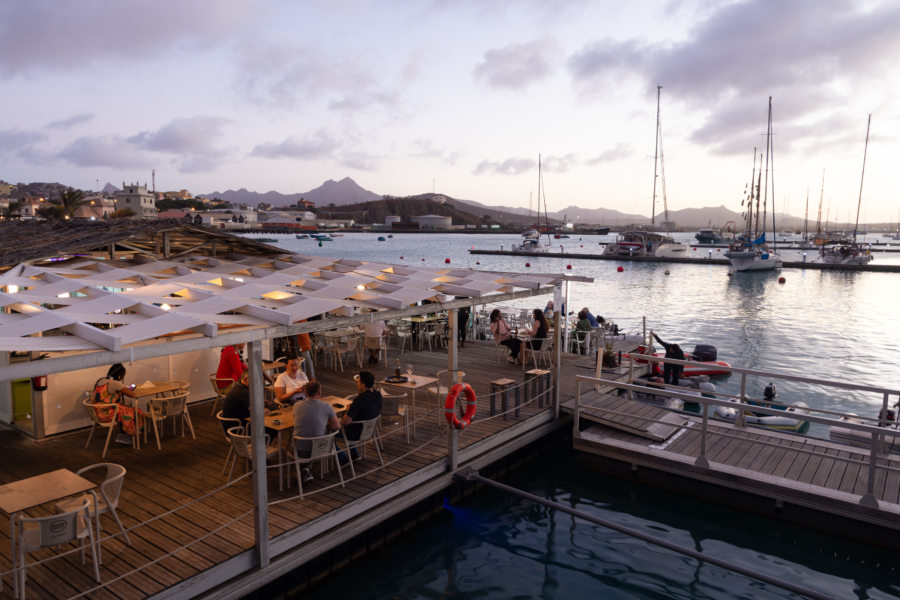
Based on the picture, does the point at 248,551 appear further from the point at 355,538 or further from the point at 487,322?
the point at 487,322

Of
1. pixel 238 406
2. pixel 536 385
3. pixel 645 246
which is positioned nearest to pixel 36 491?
pixel 238 406

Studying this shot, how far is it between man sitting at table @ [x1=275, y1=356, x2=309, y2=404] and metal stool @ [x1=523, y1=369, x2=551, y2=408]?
4.31 m

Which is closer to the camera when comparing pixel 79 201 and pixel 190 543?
pixel 190 543

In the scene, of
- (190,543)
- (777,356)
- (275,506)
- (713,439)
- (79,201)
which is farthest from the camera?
(79,201)

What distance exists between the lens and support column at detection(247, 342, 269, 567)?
5.16 metres

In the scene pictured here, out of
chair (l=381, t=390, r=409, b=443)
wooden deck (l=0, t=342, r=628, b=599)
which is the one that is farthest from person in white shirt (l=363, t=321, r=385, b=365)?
chair (l=381, t=390, r=409, b=443)

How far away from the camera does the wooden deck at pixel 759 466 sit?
24.5 feet

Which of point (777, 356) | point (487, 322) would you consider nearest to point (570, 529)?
point (487, 322)

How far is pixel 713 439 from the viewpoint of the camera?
9.59m

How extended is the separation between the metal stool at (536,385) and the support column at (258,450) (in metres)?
6.00

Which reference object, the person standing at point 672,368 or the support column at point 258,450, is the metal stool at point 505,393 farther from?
the person standing at point 672,368

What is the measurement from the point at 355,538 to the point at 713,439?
20.9 ft

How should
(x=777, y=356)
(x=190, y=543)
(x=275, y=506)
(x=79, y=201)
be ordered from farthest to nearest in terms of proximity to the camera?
(x=79, y=201) → (x=777, y=356) → (x=275, y=506) → (x=190, y=543)

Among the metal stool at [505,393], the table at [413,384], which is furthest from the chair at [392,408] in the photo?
the metal stool at [505,393]
